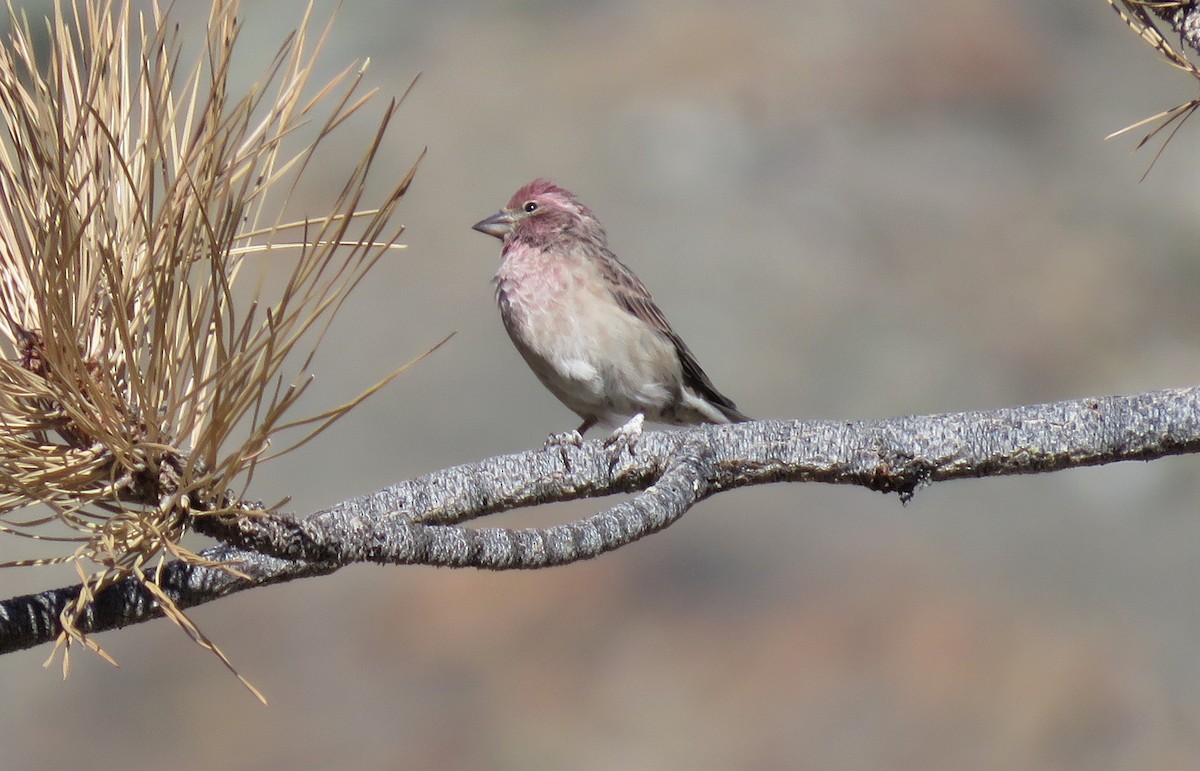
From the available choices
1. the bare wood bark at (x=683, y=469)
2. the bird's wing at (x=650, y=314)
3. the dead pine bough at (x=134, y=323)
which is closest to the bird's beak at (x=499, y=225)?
the bird's wing at (x=650, y=314)

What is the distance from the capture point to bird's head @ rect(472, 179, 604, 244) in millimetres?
6172

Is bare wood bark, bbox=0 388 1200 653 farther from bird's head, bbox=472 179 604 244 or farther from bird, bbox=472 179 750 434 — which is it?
bird's head, bbox=472 179 604 244

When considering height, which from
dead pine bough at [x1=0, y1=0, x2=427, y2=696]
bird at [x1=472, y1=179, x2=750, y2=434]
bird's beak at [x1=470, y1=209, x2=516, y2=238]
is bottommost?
dead pine bough at [x1=0, y1=0, x2=427, y2=696]

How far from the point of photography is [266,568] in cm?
221

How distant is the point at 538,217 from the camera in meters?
6.27

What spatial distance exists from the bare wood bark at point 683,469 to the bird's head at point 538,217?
336cm

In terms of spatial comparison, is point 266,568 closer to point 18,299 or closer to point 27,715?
point 18,299

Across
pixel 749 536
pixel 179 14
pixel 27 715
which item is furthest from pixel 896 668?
pixel 179 14

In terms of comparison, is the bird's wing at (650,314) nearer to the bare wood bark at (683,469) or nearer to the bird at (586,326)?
the bird at (586,326)

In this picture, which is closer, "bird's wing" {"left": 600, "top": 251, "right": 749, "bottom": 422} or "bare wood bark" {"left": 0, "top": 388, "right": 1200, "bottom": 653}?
"bare wood bark" {"left": 0, "top": 388, "right": 1200, "bottom": 653}

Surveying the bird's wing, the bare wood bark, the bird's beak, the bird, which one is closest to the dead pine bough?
the bare wood bark

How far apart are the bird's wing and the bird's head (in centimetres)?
26

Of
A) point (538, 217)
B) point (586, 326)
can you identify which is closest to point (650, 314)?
point (586, 326)

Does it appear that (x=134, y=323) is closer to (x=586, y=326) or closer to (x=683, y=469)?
(x=683, y=469)
